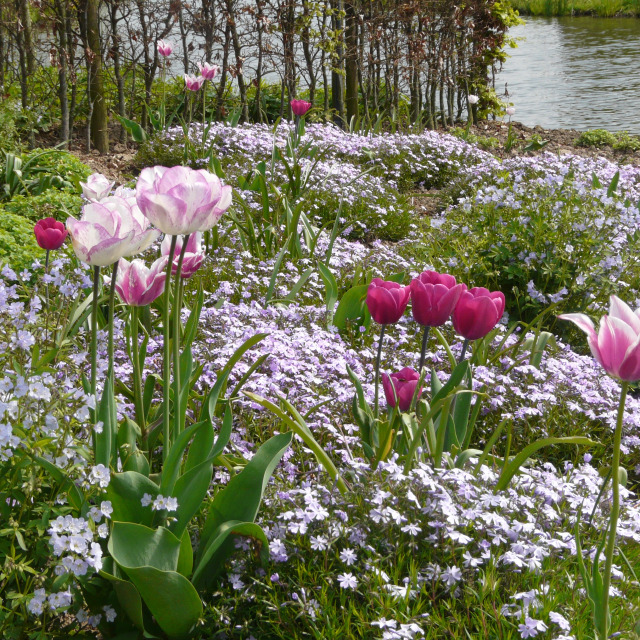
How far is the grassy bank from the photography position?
1114 inches

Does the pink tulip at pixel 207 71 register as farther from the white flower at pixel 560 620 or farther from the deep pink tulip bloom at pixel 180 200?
the white flower at pixel 560 620

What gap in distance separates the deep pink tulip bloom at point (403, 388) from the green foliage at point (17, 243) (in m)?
2.22

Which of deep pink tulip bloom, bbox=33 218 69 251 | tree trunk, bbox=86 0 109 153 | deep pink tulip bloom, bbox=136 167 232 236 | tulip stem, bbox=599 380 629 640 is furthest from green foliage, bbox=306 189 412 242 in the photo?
tulip stem, bbox=599 380 629 640

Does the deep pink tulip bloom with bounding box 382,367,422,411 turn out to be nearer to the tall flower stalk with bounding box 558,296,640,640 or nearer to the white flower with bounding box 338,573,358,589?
the white flower with bounding box 338,573,358,589

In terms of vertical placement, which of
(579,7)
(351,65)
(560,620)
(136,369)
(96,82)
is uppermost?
(579,7)

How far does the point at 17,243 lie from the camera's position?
3.71 meters

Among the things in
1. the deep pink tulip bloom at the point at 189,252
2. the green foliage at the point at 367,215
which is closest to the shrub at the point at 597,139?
the green foliage at the point at 367,215

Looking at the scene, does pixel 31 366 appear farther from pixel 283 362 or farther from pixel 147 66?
pixel 147 66

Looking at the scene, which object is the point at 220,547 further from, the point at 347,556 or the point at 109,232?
the point at 109,232

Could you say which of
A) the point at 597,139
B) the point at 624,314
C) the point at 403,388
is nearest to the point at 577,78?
the point at 597,139

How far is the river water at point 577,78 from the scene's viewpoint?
11.8 metres

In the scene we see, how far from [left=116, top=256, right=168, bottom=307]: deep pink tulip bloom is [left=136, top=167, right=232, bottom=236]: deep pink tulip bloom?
26 centimetres

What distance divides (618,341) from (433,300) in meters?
0.62

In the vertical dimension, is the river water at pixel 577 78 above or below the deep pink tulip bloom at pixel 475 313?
above
